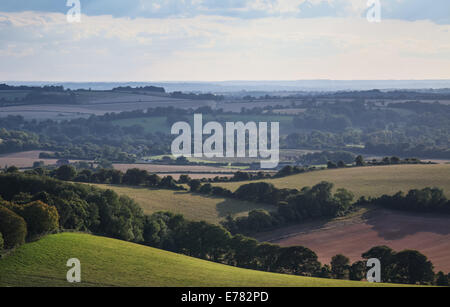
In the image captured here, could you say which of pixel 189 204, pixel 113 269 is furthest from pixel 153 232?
pixel 113 269

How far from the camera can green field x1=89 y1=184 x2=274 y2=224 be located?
66.6m

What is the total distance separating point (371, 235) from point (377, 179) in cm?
2130

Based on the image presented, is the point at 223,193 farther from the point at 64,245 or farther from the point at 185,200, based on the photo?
the point at 64,245

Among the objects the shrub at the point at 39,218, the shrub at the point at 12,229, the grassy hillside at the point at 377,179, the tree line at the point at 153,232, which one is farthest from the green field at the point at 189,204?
the shrub at the point at 12,229

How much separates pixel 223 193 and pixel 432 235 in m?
26.2

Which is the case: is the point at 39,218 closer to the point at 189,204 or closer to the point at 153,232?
the point at 153,232

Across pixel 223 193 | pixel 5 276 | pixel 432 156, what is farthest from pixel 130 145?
pixel 5 276

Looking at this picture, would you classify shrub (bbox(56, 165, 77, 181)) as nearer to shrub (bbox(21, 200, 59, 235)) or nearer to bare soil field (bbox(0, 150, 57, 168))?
shrub (bbox(21, 200, 59, 235))

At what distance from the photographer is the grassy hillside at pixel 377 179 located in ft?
246

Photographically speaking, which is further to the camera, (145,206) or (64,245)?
(145,206)

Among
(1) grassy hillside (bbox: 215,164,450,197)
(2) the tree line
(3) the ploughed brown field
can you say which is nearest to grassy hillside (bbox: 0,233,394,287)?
(2) the tree line

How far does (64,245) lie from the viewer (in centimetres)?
3750

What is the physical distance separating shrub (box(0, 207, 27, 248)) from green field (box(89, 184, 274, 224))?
26.3 meters
